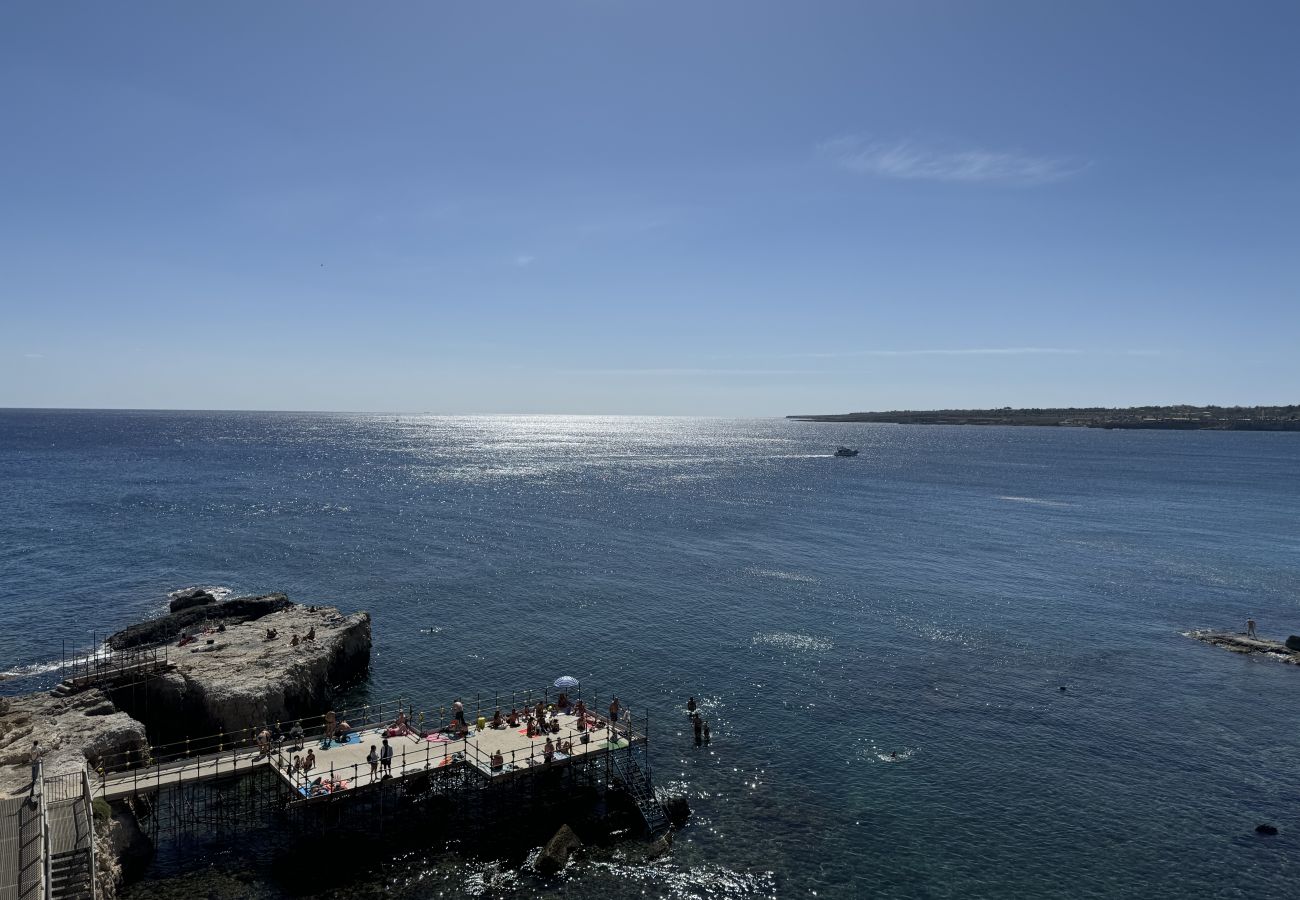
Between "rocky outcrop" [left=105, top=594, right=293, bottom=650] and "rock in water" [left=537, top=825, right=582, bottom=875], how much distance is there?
117 feet

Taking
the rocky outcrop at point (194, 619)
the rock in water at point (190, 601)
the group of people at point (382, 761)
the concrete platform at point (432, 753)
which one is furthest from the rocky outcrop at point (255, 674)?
the rock in water at point (190, 601)

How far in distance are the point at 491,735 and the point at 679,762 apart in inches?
389

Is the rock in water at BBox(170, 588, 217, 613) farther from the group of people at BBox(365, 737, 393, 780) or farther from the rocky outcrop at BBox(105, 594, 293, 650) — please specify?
the group of people at BBox(365, 737, 393, 780)

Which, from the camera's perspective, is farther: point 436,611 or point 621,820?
point 436,611

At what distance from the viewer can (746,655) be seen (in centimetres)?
5781

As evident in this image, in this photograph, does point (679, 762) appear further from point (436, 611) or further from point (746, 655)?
point (436, 611)

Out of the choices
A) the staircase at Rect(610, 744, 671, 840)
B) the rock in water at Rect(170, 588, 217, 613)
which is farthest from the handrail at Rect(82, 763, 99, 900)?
the rock in water at Rect(170, 588, 217, 613)

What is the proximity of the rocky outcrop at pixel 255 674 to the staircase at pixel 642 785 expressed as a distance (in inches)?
744

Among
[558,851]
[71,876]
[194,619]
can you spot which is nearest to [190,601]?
[194,619]

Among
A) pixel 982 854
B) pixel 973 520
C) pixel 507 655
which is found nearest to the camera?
pixel 982 854

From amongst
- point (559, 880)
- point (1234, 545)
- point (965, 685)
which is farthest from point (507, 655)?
point (1234, 545)

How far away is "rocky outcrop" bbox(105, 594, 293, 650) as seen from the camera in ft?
188

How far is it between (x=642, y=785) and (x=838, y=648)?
26520mm

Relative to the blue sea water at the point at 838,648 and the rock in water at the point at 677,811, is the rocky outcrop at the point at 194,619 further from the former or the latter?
the rock in water at the point at 677,811
